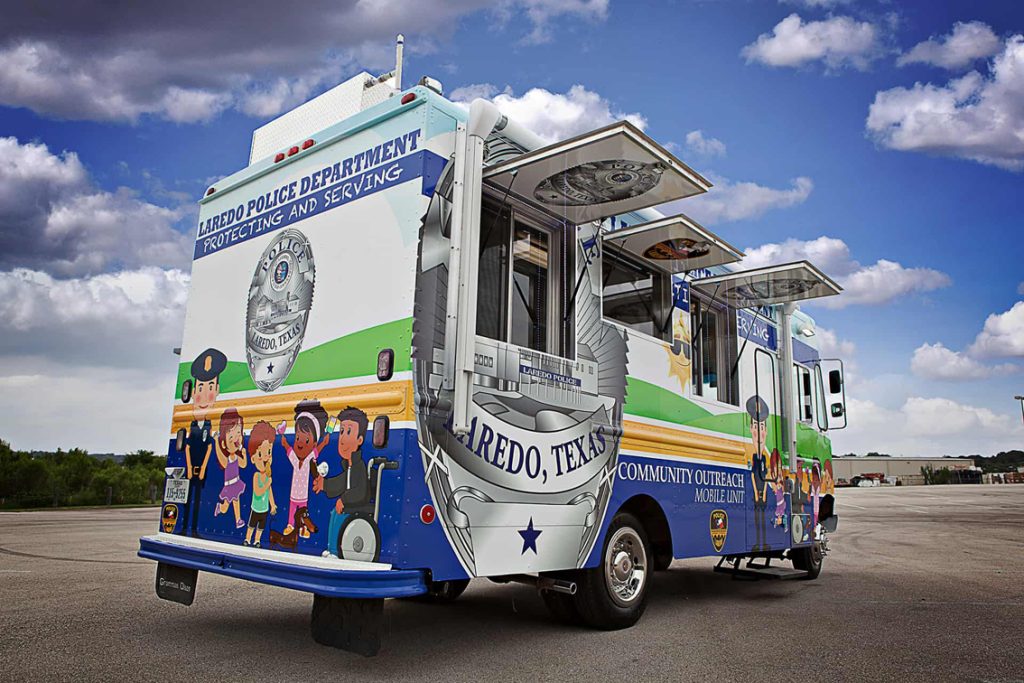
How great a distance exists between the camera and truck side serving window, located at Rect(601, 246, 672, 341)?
6.13 metres

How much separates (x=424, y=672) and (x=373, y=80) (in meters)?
3.77

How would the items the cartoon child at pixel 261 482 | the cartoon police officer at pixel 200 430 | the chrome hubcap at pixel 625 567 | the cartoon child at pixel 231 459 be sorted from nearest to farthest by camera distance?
the cartoon child at pixel 261 482, the cartoon child at pixel 231 459, the cartoon police officer at pixel 200 430, the chrome hubcap at pixel 625 567

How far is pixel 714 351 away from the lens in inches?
300

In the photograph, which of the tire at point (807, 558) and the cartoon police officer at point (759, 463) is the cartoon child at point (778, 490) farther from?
the tire at point (807, 558)

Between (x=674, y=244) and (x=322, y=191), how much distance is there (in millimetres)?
2839

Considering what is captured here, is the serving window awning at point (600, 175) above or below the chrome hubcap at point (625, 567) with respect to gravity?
above

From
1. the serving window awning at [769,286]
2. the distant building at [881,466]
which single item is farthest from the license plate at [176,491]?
the distant building at [881,466]

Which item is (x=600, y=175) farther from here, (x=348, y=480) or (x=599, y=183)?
(x=348, y=480)

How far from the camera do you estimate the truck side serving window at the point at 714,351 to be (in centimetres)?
721

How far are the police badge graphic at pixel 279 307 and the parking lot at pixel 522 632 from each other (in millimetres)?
1798

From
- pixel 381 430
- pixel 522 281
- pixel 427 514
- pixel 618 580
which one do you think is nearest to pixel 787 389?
pixel 618 580

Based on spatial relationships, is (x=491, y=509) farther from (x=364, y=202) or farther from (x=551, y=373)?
(x=364, y=202)

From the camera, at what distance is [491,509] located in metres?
4.61

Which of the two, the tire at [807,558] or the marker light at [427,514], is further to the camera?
the tire at [807,558]
